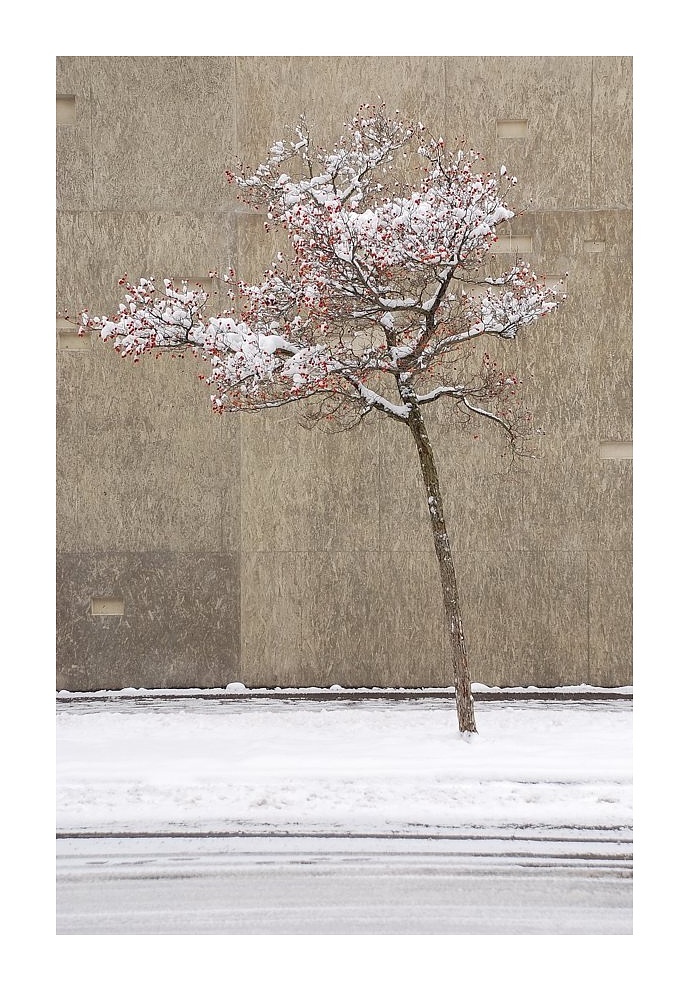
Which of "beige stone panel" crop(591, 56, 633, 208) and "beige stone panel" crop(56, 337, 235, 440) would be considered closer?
"beige stone panel" crop(591, 56, 633, 208)

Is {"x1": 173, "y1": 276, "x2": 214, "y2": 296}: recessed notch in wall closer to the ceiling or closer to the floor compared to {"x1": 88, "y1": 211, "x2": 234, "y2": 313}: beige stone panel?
closer to the floor

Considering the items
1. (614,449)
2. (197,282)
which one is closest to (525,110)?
(614,449)

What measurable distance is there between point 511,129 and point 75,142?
2422 millimetres

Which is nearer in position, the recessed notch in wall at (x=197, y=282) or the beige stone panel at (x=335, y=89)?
the beige stone panel at (x=335, y=89)

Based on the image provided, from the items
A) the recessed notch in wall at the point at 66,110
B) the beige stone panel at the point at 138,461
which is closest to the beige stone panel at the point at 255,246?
the beige stone panel at the point at 138,461

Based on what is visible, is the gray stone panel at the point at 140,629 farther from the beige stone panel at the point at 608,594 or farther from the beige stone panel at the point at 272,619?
the beige stone panel at the point at 608,594

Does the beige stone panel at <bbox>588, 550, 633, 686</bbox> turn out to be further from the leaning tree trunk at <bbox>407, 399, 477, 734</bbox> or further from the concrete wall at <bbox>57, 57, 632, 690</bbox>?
the leaning tree trunk at <bbox>407, 399, 477, 734</bbox>

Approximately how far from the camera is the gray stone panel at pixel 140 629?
4355mm

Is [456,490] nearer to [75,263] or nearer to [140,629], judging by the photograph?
[140,629]

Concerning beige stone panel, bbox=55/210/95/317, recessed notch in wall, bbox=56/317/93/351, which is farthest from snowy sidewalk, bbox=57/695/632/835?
beige stone panel, bbox=55/210/95/317

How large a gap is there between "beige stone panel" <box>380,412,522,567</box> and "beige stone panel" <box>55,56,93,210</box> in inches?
85.4

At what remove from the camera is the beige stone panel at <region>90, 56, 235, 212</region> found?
4254 millimetres

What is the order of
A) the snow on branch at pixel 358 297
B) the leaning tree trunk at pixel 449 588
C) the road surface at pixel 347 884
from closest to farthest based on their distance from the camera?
the road surface at pixel 347 884 → the snow on branch at pixel 358 297 → the leaning tree trunk at pixel 449 588

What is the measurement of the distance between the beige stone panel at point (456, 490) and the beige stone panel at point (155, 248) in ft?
4.57
